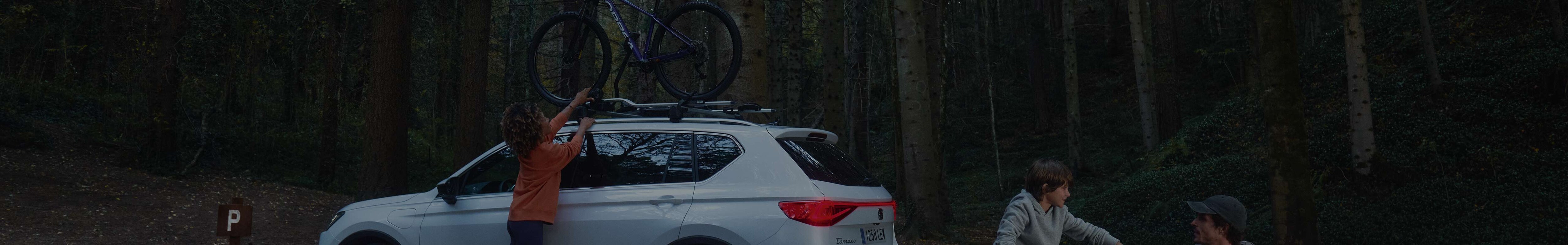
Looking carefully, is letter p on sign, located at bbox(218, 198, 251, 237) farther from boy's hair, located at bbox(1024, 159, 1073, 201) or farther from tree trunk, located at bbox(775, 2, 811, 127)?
tree trunk, located at bbox(775, 2, 811, 127)

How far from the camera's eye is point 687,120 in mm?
5480

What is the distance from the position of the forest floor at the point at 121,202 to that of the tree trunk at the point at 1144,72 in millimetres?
16097

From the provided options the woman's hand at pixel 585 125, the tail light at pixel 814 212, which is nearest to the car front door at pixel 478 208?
the woman's hand at pixel 585 125

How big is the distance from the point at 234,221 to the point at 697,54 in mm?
3549

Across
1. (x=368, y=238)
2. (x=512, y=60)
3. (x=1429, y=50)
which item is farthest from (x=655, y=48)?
(x=512, y=60)

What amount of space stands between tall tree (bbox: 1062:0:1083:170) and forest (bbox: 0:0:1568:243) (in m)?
0.08

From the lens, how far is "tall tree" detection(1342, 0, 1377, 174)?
12.5 m

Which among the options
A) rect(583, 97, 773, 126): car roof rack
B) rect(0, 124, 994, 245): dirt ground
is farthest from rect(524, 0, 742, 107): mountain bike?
rect(0, 124, 994, 245): dirt ground

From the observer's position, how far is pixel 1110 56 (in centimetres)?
3350

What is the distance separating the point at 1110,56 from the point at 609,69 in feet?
94.9

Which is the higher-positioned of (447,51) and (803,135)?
(447,51)

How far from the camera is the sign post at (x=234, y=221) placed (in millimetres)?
6402

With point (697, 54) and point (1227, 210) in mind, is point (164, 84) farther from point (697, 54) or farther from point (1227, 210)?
point (1227, 210)

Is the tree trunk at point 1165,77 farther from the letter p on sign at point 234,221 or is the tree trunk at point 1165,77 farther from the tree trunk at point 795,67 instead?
the letter p on sign at point 234,221
